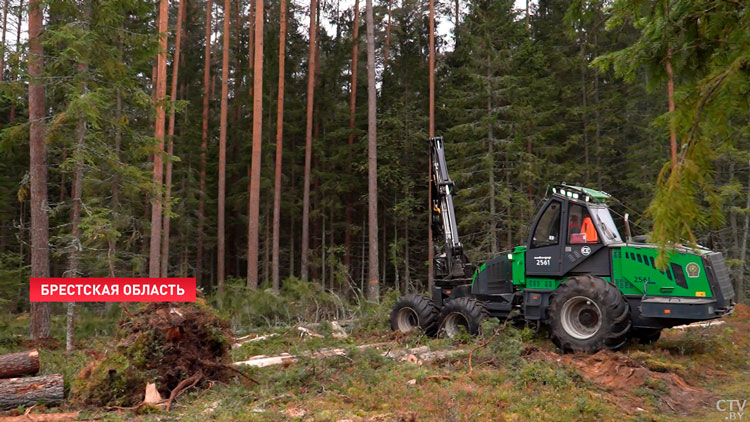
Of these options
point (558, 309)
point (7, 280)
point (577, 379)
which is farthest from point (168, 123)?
point (577, 379)

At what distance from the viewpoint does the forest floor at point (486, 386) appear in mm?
6047

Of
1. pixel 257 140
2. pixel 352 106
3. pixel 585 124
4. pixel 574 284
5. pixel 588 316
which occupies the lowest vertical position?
pixel 588 316

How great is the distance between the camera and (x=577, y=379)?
7.32 metres

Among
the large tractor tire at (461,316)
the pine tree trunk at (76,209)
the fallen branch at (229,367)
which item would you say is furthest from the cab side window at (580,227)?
the pine tree trunk at (76,209)

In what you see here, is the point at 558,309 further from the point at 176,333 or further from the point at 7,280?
the point at 7,280

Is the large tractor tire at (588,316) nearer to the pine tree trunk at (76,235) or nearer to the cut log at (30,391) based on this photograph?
the cut log at (30,391)

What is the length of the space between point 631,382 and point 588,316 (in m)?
1.78

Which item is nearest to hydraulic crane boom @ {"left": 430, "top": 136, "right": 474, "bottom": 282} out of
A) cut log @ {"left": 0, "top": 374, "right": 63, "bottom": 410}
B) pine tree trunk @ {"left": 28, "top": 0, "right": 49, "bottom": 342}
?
cut log @ {"left": 0, "top": 374, "right": 63, "bottom": 410}

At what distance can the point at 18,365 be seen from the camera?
7469mm

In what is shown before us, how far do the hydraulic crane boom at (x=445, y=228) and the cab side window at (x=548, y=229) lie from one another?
2.04 m

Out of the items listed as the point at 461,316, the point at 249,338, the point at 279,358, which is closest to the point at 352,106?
the point at 249,338

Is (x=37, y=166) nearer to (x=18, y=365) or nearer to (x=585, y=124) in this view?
(x=18, y=365)

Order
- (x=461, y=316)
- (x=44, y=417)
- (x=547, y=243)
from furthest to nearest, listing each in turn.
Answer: (x=461, y=316) < (x=547, y=243) < (x=44, y=417)

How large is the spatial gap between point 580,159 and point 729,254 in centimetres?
732
